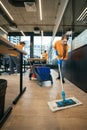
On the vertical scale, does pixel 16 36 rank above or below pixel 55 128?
above

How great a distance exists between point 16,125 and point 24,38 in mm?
11667

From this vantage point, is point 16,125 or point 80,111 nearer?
point 16,125

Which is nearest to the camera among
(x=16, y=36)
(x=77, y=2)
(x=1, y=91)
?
(x=1, y=91)

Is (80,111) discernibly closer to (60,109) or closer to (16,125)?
(60,109)

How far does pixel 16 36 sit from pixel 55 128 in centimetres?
1150

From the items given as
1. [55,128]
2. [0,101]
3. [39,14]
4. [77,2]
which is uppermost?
[39,14]

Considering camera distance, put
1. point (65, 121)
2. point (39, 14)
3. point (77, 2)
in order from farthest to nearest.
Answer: point (39, 14) → point (77, 2) → point (65, 121)

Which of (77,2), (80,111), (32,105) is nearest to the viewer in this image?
(80,111)

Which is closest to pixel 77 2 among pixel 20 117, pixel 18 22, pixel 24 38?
pixel 20 117

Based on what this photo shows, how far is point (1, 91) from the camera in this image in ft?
3.82

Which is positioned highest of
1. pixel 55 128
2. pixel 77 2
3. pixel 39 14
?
pixel 39 14

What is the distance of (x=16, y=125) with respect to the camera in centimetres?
123

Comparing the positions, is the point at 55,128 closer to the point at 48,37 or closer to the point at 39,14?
the point at 39,14

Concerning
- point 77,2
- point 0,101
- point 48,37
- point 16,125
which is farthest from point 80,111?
point 48,37
